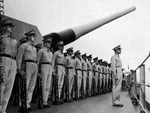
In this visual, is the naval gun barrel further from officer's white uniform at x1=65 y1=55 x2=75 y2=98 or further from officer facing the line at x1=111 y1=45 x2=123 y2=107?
officer facing the line at x1=111 y1=45 x2=123 y2=107

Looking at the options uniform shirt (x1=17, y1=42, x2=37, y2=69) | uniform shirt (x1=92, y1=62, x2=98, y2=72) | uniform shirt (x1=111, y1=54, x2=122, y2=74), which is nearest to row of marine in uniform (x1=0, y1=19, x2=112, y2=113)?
uniform shirt (x1=17, y1=42, x2=37, y2=69)

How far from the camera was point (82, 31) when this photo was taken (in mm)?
8008

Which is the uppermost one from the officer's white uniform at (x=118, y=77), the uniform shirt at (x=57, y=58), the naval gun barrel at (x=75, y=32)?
the naval gun barrel at (x=75, y=32)

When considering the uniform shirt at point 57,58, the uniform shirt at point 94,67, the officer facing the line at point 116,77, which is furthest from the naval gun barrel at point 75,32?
the uniform shirt at point 94,67

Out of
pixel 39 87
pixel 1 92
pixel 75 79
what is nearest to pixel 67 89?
pixel 75 79

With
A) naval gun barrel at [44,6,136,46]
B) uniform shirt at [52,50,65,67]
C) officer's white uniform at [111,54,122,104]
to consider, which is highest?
naval gun barrel at [44,6,136,46]

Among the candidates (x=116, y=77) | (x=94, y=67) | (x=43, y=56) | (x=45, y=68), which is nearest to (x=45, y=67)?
(x=45, y=68)

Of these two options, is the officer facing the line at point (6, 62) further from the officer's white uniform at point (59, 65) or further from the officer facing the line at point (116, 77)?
the officer facing the line at point (116, 77)

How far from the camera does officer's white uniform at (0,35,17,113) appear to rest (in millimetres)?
3869

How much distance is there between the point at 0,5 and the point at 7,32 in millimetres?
1048

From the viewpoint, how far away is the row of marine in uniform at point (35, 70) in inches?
156

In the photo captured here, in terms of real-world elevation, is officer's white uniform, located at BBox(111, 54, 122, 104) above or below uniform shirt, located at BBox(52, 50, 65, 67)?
below

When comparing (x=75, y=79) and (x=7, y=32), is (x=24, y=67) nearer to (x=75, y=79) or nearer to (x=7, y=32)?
(x=7, y=32)

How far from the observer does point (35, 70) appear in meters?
4.98
